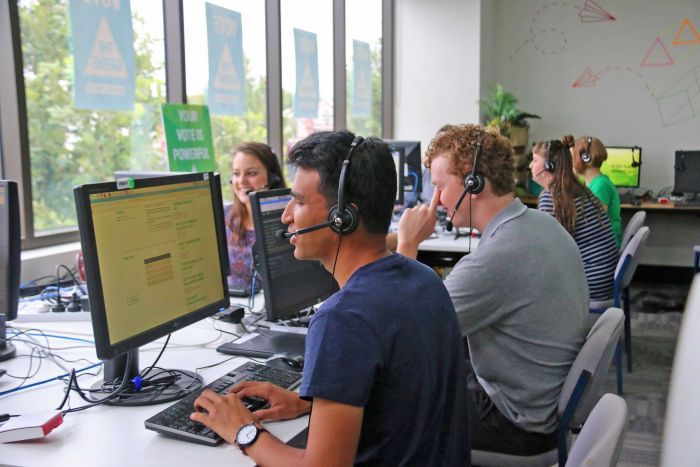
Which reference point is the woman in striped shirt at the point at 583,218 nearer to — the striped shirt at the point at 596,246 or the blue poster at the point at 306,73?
the striped shirt at the point at 596,246

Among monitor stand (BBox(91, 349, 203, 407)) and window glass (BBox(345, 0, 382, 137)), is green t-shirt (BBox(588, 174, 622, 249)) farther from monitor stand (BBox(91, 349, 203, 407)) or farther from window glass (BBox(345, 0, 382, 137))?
monitor stand (BBox(91, 349, 203, 407))

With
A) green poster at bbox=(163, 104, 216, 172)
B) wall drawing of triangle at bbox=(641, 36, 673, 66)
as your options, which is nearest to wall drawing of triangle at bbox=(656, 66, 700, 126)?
wall drawing of triangle at bbox=(641, 36, 673, 66)

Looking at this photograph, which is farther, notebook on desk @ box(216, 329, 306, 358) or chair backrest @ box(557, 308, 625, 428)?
notebook on desk @ box(216, 329, 306, 358)

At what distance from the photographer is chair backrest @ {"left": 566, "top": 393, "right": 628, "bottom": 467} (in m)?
1.04

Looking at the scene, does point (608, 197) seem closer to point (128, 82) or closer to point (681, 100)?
point (681, 100)

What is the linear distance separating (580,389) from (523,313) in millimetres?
238

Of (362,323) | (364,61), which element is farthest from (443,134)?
(364,61)

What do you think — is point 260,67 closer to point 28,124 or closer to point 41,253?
point 28,124

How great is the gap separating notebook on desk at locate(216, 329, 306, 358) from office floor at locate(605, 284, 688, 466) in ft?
3.26

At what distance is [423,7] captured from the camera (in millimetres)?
6551

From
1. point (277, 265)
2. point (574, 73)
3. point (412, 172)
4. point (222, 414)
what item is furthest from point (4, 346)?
point (574, 73)

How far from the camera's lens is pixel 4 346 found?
1.87 m

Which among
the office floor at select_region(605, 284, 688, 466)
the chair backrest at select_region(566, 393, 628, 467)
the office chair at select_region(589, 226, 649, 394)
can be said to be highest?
the chair backrest at select_region(566, 393, 628, 467)

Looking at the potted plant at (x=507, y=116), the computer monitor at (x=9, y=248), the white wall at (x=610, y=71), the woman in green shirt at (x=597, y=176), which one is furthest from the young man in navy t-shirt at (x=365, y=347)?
the white wall at (x=610, y=71)
